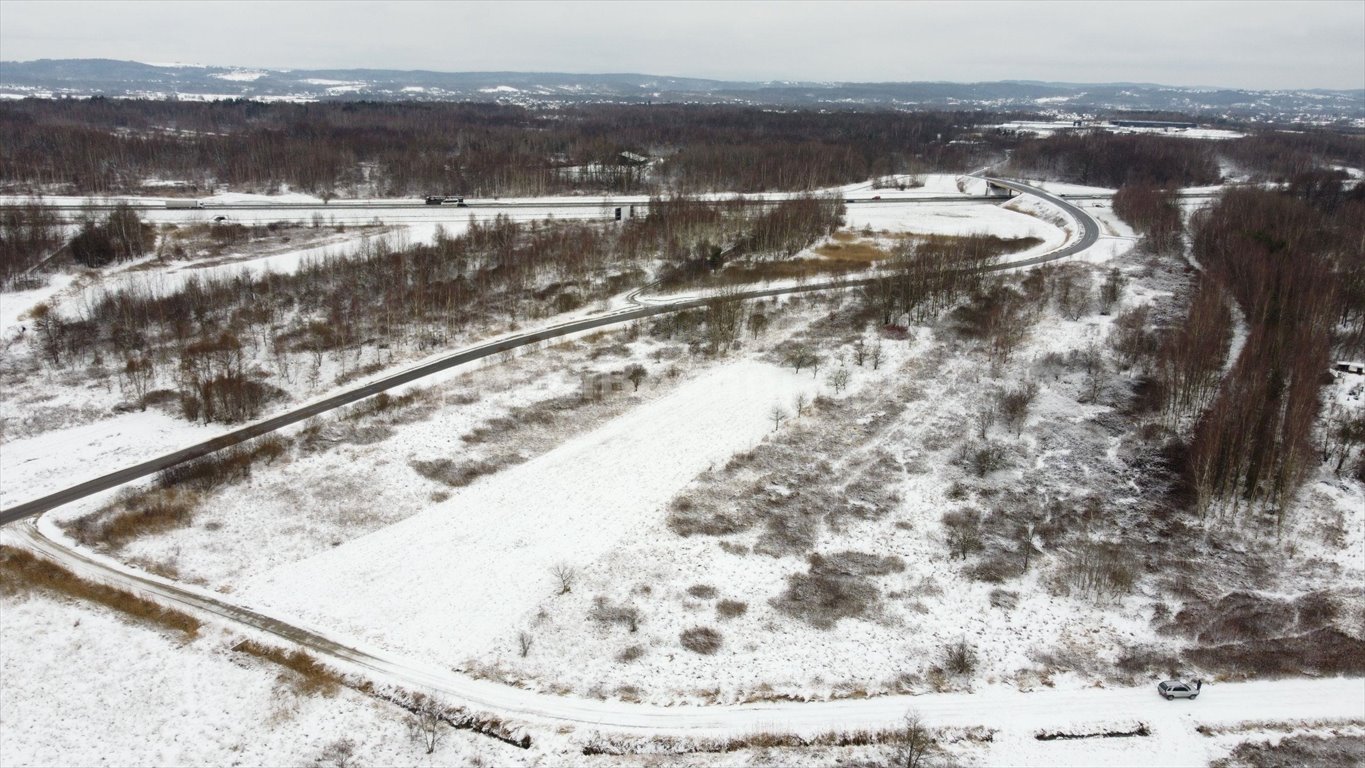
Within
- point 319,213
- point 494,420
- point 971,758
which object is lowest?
point 971,758

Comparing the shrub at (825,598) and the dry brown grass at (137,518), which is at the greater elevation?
the dry brown grass at (137,518)

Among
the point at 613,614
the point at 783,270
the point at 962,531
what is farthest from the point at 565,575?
the point at 783,270

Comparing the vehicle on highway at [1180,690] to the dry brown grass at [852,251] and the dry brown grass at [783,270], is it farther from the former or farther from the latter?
the dry brown grass at [852,251]

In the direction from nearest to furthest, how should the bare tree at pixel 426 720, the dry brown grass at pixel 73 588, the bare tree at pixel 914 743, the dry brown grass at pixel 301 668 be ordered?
the bare tree at pixel 914 743 < the bare tree at pixel 426 720 < the dry brown grass at pixel 301 668 < the dry brown grass at pixel 73 588

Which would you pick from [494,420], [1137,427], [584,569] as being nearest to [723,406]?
[494,420]

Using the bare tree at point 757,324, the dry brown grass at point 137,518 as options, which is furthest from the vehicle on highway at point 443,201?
the dry brown grass at point 137,518

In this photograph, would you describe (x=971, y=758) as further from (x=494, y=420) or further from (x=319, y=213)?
(x=319, y=213)
